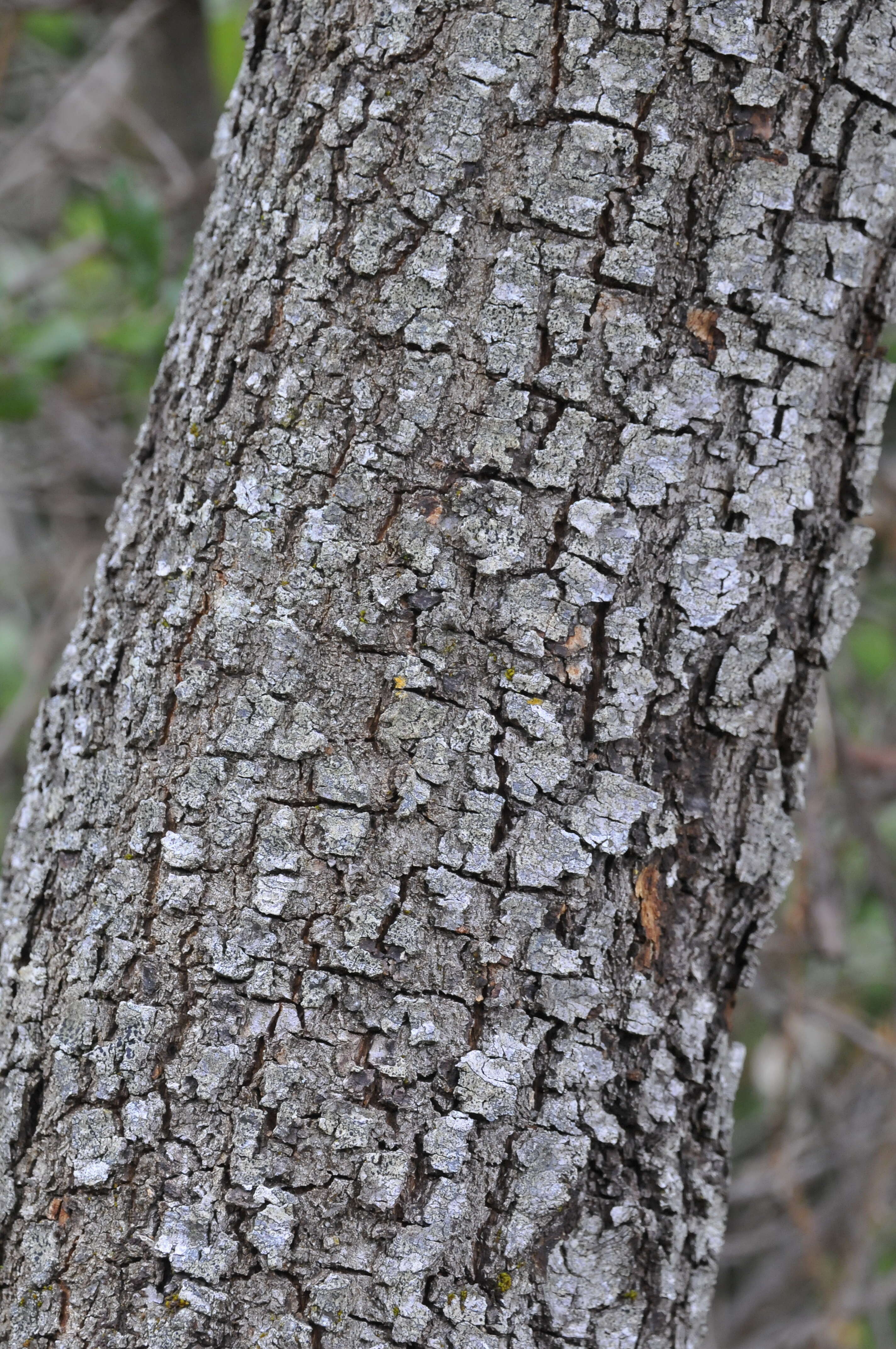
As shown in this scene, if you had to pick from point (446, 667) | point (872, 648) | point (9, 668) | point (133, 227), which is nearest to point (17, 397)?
point (133, 227)

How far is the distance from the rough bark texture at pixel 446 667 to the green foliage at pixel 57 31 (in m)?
2.12

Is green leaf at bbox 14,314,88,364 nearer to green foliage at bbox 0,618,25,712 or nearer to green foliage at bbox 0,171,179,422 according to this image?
green foliage at bbox 0,171,179,422

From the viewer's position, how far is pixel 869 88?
80 centimetres

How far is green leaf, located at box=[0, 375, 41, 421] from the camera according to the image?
6.50ft

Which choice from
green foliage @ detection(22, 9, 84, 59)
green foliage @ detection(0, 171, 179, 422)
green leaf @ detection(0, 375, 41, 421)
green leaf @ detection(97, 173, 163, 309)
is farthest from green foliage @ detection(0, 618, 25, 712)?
green foliage @ detection(22, 9, 84, 59)

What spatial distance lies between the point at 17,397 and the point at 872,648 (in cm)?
195

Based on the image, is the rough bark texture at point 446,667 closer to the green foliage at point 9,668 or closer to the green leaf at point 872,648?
the green leaf at point 872,648

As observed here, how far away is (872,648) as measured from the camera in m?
2.54

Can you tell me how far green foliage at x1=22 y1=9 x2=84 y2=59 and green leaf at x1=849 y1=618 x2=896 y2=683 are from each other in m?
2.35

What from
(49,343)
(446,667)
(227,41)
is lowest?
(446,667)

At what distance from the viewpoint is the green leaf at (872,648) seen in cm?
255

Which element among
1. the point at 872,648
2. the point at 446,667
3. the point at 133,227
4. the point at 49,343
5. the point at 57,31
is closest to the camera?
the point at 446,667

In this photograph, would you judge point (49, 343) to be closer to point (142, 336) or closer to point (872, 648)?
point (142, 336)

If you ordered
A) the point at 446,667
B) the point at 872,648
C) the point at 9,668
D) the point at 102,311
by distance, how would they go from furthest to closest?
the point at 9,668 → the point at 872,648 → the point at 102,311 → the point at 446,667
